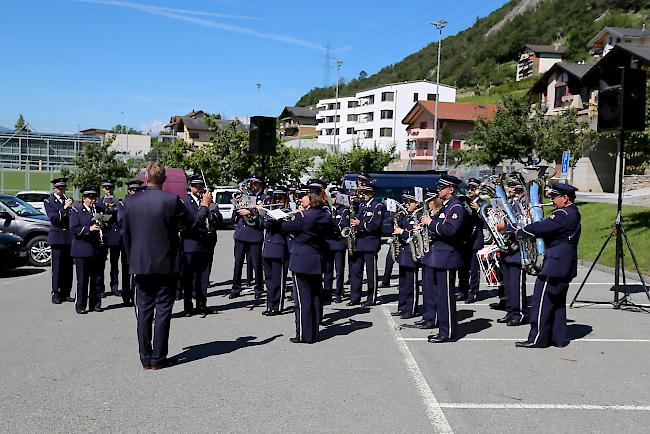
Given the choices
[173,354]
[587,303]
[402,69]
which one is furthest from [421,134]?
[402,69]

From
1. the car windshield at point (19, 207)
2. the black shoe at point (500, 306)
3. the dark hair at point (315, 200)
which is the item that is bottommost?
the black shoe at point (500, 306)

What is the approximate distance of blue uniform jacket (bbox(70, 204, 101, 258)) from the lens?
8930mm

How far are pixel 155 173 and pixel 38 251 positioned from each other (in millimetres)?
9375

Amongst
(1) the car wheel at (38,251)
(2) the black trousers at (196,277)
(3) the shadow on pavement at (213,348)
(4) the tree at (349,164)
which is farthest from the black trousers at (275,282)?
(4) the tree at (349,164)

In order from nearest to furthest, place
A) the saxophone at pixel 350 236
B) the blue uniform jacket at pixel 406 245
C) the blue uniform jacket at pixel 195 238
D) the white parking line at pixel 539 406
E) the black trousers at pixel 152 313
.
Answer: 1. the white parking line at pixel 539 406
2. the black trousers at pixel 152 313
3. the blue uniform jacket at pixel 195 238
4. the blue uniform jacket at pixel 406 245
5. the saxophone at pixel 350 236

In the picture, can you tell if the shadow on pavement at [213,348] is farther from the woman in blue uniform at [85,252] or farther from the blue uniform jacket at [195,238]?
the woman in blue uniform at [85,252]

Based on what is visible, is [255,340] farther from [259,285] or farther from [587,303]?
[587,303]

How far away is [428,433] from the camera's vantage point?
15.5ft

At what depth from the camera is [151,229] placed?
6.14 meters

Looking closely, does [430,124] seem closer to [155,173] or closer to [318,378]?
[155,173]

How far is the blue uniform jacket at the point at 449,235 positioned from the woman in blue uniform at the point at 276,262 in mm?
2545

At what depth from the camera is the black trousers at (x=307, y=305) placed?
7.41 meters

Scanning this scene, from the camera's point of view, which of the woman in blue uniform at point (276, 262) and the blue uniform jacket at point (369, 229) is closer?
the woman in blue uniform at point (276, 262)

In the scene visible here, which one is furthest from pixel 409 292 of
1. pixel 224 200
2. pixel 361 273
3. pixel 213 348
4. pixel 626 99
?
pixel 224 200
